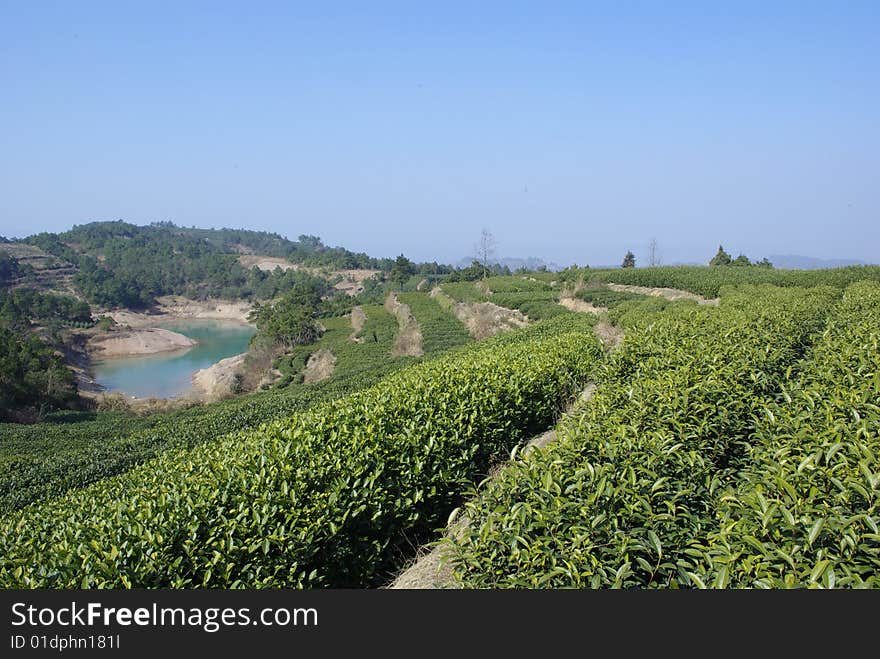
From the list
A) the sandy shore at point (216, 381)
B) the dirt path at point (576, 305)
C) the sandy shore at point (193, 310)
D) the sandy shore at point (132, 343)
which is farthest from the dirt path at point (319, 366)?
the sandy shore at point (193, 310)

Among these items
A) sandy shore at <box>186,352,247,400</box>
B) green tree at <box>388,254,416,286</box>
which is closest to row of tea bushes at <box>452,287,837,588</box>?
sandy shore at <box>186,352,247,400</box>

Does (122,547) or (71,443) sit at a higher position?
(122,547)

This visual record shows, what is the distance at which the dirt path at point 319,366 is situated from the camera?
3334cm

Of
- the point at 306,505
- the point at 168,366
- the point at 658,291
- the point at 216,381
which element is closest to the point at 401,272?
the point at 168,366

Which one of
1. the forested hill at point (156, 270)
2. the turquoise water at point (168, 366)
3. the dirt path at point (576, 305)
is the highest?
the forested hill at point (156, 270)

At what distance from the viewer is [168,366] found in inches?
2239

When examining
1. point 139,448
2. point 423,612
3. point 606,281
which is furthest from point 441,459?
point 606,281

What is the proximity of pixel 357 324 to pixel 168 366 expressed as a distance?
23714mm

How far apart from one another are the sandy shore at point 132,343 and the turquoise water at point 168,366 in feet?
4.33

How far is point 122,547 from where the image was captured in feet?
11.1

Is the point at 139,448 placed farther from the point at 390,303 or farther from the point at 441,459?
the point at 390,303

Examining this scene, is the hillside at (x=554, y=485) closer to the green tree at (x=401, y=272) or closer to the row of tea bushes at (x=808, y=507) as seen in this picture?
the row of tea bushes at (x=808, y=507)

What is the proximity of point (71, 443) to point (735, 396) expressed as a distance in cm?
2103

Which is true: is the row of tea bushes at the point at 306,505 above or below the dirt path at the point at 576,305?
below
